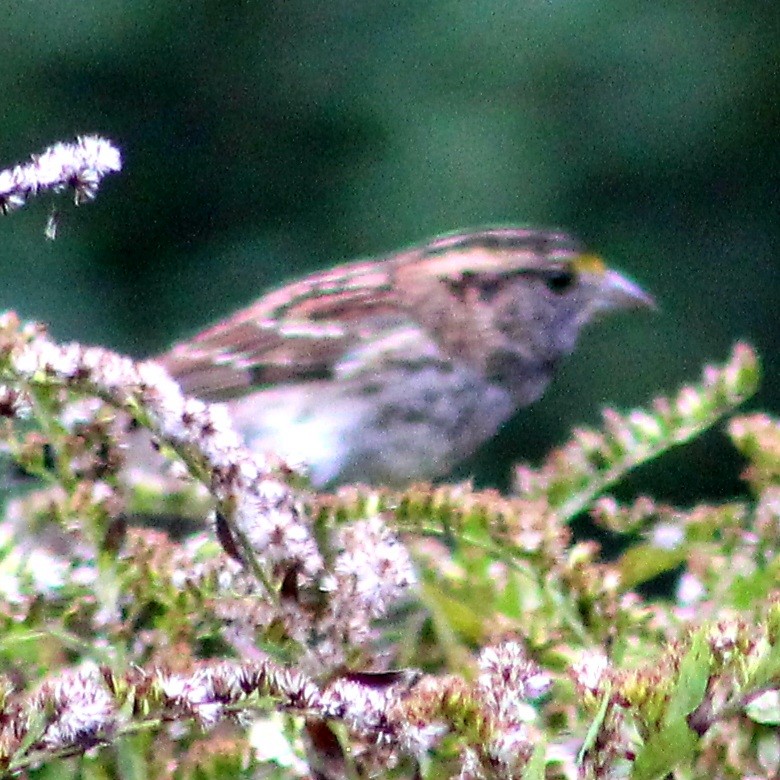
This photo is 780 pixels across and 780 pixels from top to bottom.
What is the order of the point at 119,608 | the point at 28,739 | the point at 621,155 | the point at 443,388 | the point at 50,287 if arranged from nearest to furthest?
1. the point at 28,739
2. the point at 119,608
3. the point at 443,388
4. the point at 50,287
5. the point at 621,155

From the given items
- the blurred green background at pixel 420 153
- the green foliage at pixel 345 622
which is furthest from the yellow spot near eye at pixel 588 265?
the green foliage at pixel 345 622

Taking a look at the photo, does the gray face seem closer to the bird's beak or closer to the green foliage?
the bird's beak

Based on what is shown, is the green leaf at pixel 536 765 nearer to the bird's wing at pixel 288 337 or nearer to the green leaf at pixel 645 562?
the green leaf at pixel 645 562

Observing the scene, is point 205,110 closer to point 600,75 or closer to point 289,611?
point 600,75

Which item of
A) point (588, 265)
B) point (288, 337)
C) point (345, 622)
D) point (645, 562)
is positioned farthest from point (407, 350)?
point (345, 622)

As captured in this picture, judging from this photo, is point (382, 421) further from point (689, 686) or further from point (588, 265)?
point (689, 686)

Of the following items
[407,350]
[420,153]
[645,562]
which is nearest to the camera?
[645,562]

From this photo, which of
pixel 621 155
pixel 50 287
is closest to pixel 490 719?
pixel 50 287
